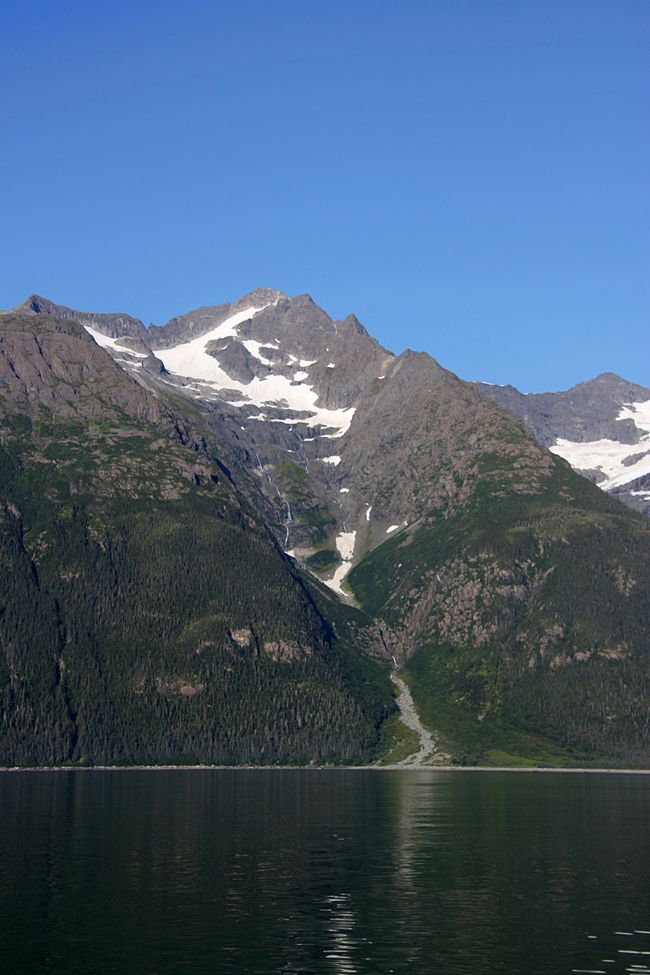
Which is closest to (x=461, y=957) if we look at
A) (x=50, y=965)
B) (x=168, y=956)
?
(x=168, y=956)

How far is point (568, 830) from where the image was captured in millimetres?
194125

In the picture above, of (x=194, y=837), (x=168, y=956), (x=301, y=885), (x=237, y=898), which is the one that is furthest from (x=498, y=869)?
(x=168, y=956)

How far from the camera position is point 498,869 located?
481 feet

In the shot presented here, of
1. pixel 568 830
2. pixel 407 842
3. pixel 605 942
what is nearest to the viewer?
pixel 605 942

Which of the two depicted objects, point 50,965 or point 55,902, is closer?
point 50,965

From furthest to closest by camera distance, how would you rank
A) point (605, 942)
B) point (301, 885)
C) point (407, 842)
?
point (407, 842)
point (301, 885)
point (605, 942)

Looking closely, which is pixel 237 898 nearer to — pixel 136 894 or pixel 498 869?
pixel 136 894

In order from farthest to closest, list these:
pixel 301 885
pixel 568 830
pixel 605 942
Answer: pixel 568 830 < pixel 301 885 < pixel 605 942

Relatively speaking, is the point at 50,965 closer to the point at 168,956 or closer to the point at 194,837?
the point at 168,956

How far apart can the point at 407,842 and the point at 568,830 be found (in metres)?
33.1

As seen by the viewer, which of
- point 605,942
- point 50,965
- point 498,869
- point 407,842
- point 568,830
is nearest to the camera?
point 50,965

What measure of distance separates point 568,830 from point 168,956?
10923 centimetres

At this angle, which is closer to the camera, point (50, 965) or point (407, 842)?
point (50, 965)

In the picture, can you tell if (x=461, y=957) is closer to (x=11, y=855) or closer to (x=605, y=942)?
(x=605, y=942)
